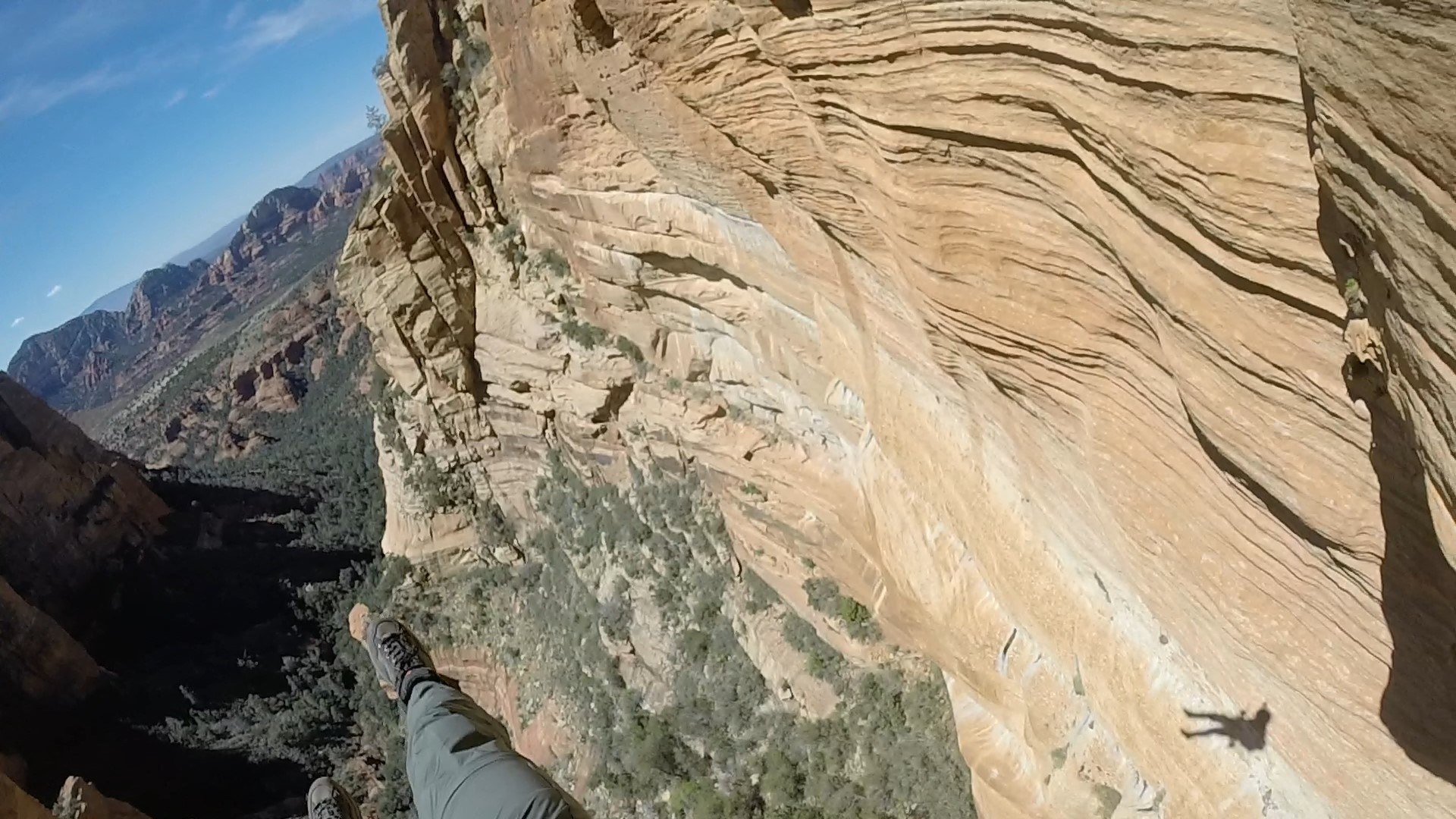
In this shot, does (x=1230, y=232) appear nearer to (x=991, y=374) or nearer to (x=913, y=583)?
(x=991, y=374)

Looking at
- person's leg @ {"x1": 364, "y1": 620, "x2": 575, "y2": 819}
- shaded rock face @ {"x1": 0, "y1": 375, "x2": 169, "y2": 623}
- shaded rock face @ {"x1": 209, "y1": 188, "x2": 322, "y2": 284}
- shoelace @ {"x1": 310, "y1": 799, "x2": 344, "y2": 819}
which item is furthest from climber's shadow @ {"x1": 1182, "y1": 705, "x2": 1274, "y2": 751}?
shaded rock face @ {"x1": 209, "y1": 188, "x2": 322, "y2": 284}

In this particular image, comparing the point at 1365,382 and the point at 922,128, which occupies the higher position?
the point at 922,128

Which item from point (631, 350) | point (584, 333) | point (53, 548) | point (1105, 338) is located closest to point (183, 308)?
point (53, 548)

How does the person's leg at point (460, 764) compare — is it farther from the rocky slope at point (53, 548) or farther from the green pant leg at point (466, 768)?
the rocky slope at point (53, 548)

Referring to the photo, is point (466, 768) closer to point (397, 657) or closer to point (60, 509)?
point (397, 657)

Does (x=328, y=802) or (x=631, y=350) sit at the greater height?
(x=631, y=350)

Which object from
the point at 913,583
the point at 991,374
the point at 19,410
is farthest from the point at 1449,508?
the point at 19,410
